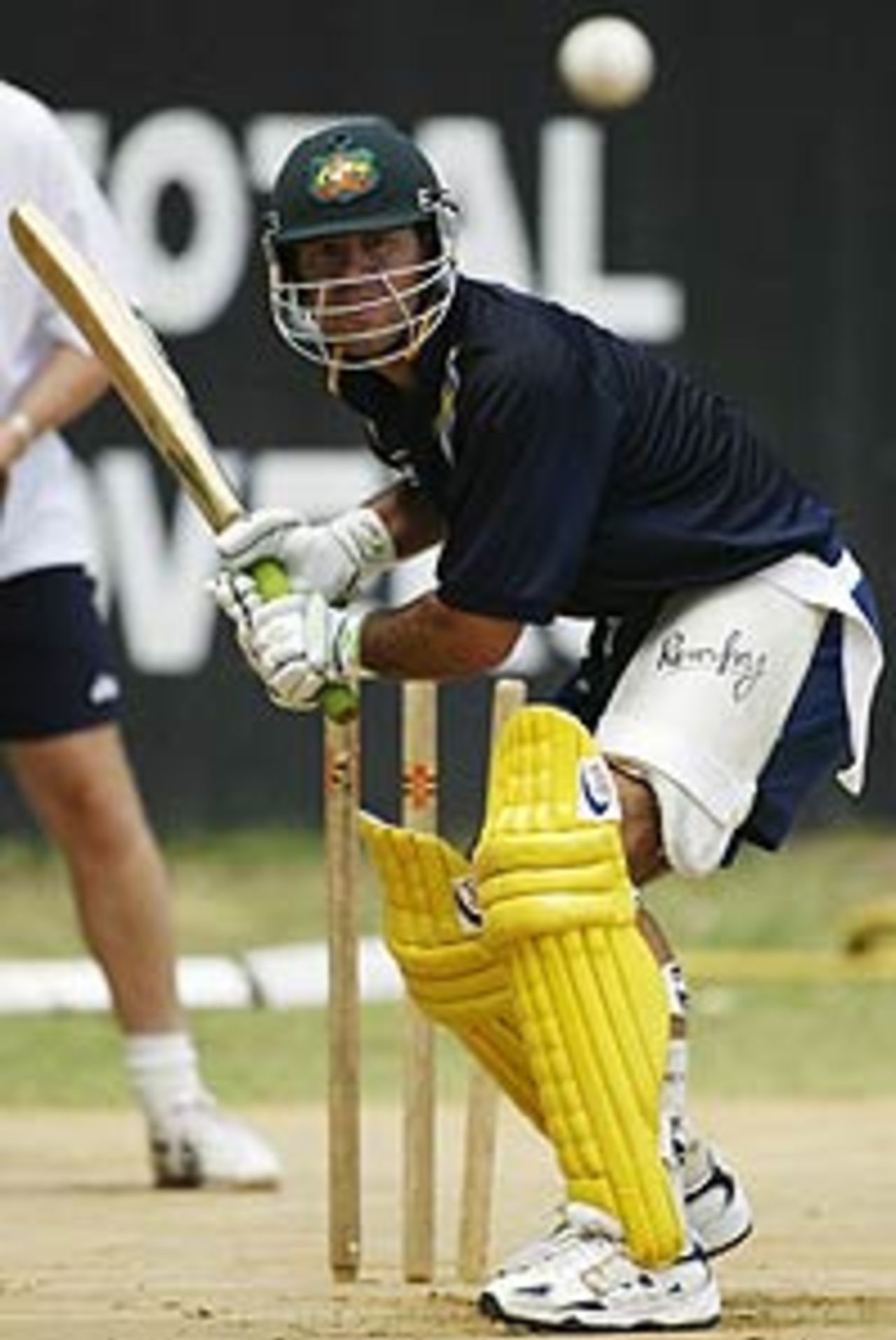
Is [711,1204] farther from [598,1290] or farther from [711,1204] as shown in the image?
[598,1290]

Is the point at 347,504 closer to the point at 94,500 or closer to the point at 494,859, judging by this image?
the point at 94,500

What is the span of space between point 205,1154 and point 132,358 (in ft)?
7.88

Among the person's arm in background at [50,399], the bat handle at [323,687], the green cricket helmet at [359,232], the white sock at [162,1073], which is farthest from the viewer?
the white sock at [162,1073]

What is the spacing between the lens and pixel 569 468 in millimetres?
6535

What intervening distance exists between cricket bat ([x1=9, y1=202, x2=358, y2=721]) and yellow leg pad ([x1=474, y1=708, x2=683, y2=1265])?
1.20 ft

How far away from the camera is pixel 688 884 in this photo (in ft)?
44.1

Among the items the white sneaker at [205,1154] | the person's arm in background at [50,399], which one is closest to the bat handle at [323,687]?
the person's arm in background at [50,399]

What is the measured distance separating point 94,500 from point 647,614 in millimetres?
6534

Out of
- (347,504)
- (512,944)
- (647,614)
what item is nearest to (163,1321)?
(512,944)

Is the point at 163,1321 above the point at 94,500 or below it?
above

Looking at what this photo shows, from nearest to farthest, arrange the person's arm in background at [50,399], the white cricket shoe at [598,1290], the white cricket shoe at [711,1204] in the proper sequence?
the white cricket shoe at [598,1290] → the white cricket shoe at [711,1204] → the person's arm in background at [50,399]

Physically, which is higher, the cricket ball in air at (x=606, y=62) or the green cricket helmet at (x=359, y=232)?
the green cricket helmet at (x=359, y=232)

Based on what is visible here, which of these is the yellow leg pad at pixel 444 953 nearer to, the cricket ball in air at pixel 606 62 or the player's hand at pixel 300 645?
the player's hand at pixel 300 645

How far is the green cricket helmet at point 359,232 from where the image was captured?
6.61 metres
